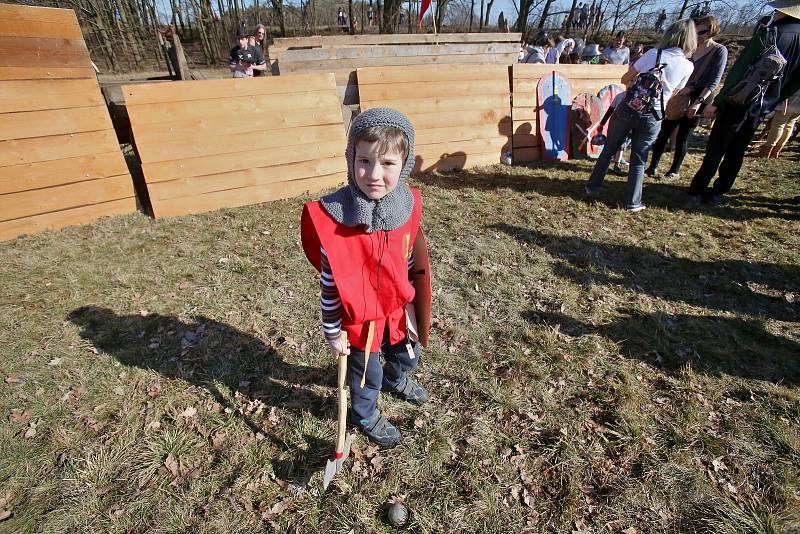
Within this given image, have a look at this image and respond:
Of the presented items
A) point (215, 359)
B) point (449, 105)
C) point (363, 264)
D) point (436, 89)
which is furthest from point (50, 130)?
point (449, 105)

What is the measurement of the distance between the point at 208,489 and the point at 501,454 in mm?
1783

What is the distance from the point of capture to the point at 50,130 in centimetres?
490

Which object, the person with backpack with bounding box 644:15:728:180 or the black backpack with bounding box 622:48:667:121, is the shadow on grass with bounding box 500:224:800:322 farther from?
the person with backpack with bounding box 644:15:728:180

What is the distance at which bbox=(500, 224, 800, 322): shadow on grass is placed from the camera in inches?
153

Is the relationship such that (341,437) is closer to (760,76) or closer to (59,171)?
(59,171)

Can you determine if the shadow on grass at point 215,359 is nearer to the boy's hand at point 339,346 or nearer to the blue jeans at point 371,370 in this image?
the blue jeans at point 371,370

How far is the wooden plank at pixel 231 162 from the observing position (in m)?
5.46

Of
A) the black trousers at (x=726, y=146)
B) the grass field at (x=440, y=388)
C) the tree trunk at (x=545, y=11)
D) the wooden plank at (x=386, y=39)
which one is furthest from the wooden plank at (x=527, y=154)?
the tree trunk at (x=545, y=11)

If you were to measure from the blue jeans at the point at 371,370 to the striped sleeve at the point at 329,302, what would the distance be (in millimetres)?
274

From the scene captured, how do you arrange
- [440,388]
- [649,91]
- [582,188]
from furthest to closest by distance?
[582,188], [649,91], [440,388]

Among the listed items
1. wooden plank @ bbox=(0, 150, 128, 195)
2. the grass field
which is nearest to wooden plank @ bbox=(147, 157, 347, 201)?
wooden plank @ bbox=(0, 150, 128, 195)

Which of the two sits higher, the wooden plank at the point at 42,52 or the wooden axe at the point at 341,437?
the wooden plank at the point at 42,52

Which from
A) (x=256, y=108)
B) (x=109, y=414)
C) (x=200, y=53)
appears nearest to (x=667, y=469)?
(x=109, y=414)

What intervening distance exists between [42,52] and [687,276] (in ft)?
25.5
